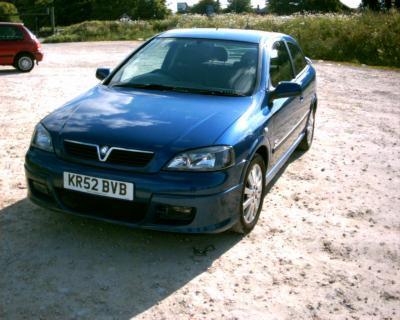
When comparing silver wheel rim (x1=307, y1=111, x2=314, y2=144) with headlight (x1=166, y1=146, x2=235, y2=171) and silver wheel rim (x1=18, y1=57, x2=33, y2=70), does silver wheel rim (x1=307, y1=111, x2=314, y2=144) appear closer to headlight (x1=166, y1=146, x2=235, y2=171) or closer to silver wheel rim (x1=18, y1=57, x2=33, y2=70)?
headlight (x1=166, y1=146, x2=235, y2=171)

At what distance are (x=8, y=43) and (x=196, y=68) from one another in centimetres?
1078

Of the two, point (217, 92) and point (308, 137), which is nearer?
point (217, 92)

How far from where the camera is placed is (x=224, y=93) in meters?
4.53

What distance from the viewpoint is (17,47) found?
45.6 ft

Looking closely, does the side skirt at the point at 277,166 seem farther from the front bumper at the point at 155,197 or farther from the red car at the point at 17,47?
the red car at the point at 17,47

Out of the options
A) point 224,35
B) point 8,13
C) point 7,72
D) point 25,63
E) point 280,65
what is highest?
point 224,35

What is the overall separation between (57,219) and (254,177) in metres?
1.74

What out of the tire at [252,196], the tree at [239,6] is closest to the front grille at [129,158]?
the tire at [252,196]

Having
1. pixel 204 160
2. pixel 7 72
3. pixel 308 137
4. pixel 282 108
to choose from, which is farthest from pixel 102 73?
Answer: pixel 7 72

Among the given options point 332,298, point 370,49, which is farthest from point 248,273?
point 370,49

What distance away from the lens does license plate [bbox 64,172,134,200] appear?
3.54 metres

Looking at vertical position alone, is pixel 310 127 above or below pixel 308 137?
above

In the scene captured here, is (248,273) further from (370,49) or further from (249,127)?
(370,49)

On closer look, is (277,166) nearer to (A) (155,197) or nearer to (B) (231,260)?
(B) (231,260)
